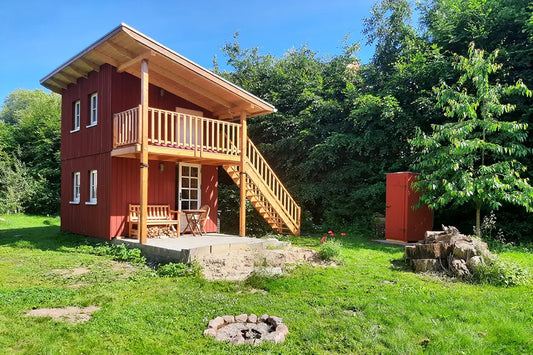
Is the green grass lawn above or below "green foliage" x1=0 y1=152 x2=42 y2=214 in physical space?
below

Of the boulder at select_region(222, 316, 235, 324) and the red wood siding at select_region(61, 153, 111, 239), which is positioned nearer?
the boulder at select_region(222, 316, 235, 324)

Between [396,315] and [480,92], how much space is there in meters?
7.62

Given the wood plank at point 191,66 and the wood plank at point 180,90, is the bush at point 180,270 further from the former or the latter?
the wood plank at point 180,90

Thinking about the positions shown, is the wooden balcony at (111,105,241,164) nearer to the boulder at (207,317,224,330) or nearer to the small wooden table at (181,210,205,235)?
the small wooden table at (181,210,205,235)

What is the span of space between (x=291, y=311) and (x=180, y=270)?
2919mm

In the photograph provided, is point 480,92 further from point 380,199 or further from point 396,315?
point 396,315

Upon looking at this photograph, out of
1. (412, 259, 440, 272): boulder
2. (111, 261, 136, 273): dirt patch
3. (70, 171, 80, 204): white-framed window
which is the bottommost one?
(111, 261, 136, 273): dirt patch

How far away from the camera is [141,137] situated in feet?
27.9

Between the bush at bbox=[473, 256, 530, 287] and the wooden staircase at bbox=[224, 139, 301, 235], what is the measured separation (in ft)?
22.3

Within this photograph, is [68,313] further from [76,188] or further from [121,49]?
[76,188]

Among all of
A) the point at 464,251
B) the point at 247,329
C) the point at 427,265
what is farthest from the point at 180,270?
the point at 464,251

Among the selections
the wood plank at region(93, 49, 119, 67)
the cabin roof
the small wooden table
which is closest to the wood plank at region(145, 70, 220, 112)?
the cabin roof

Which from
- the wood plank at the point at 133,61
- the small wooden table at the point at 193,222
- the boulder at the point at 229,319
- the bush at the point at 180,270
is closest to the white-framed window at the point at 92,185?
the small wooden table at the point at 193,222

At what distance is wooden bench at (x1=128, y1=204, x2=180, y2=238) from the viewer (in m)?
9.77
